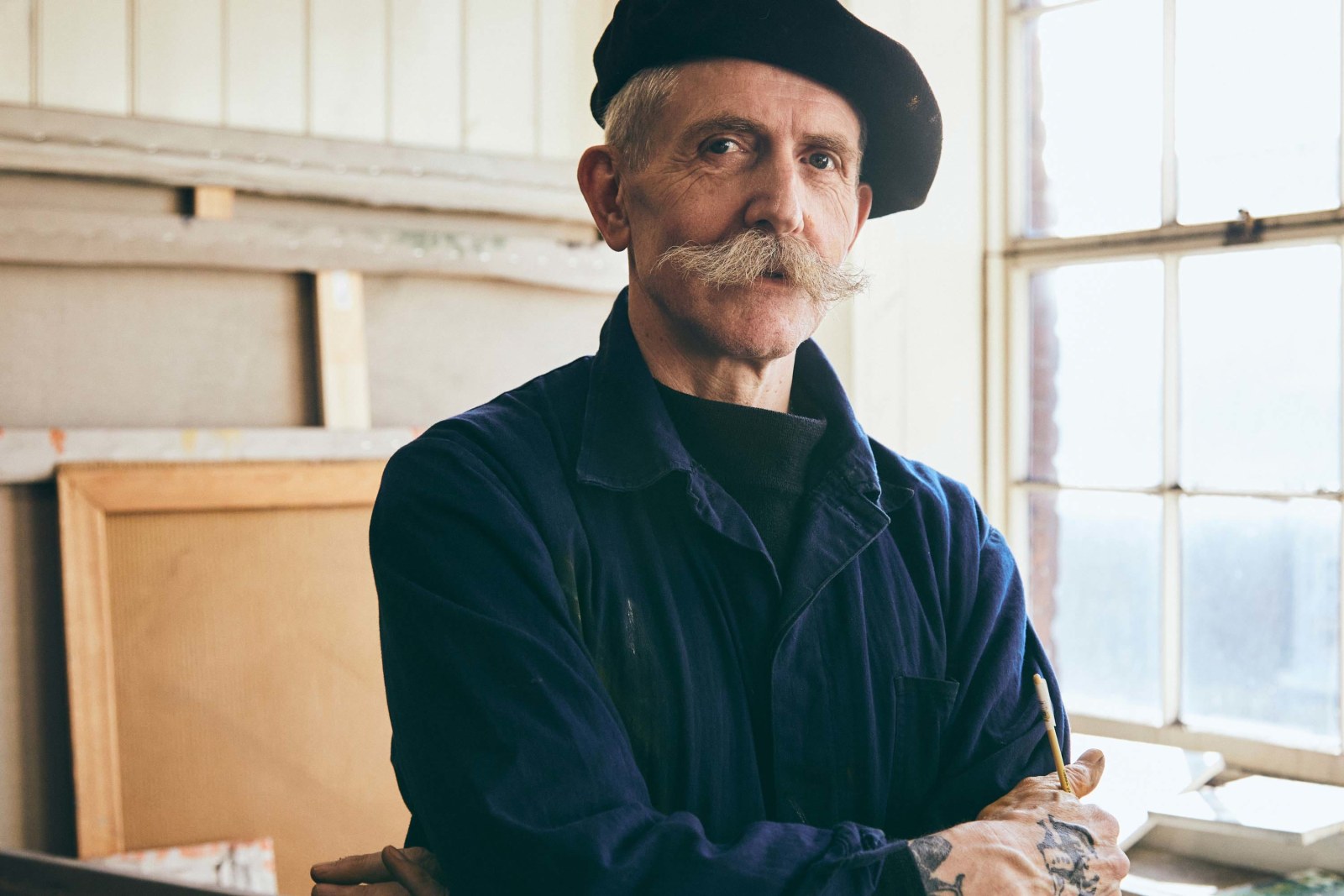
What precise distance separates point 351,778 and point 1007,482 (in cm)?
159

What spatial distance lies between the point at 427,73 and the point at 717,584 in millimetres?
1755

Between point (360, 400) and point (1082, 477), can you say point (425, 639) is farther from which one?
point (1082, 477)

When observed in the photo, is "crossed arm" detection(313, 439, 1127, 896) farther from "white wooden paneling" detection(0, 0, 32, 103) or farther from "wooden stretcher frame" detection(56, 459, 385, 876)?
"white wooden paneling" detection(0, 0, 32, 103)

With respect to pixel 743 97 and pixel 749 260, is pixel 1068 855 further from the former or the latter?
pixel 743 97

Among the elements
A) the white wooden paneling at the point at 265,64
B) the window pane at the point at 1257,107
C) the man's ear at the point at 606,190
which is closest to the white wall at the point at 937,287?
the window pane at the point at 1257,107

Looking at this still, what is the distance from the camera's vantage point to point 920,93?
1331 mm

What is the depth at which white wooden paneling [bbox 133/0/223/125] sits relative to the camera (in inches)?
89.7

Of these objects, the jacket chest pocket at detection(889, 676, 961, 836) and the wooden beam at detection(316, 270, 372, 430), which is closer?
the jacket chest pocket at detection(889, 676, 961, 836)

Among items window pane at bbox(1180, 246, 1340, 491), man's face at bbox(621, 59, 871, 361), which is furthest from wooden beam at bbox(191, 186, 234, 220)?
window pane at bbox(1180, 246, 1340, 491)

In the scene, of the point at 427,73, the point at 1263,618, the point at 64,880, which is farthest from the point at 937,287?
the point at 64,880

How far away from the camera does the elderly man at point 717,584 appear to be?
0.99 m

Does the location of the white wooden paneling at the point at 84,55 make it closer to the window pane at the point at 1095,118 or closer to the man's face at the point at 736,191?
the man's face at the point at 736,191

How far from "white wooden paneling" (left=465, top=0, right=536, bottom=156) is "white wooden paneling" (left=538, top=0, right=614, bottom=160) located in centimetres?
3

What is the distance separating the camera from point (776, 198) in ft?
3.97
